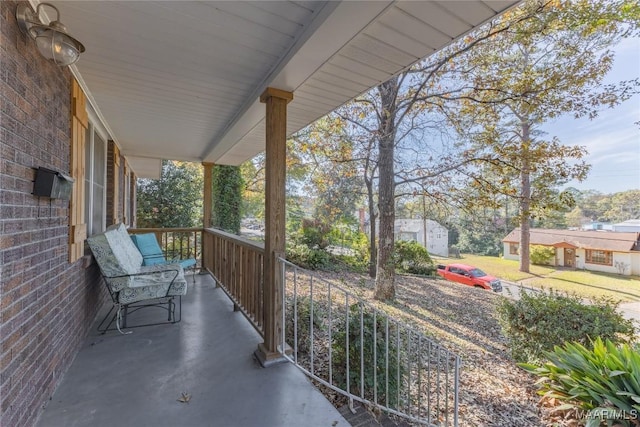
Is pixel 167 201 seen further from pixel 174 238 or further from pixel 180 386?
pixel 180 386

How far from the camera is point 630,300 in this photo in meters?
8.64

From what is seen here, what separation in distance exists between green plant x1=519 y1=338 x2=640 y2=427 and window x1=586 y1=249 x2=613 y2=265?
15738 millimetres

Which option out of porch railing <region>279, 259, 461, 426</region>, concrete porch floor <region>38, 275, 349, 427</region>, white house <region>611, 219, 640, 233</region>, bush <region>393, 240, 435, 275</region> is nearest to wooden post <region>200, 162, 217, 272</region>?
concrete porch floor <region>38, 275, 349, 427</region>

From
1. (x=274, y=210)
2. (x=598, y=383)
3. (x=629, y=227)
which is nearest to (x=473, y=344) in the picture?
(x=598, y=383)

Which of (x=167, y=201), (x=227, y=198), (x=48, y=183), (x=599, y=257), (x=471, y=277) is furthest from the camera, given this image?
(x=599, y=257)

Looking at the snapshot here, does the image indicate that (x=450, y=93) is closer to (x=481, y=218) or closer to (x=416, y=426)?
(x=481, y=218)

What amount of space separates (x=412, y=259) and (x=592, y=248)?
36.7 ft

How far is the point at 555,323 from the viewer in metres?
3.68

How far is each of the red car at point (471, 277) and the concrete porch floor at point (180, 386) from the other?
36.6 feet

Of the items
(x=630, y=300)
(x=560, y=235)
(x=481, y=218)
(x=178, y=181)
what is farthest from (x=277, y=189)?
(x=560, y=235)

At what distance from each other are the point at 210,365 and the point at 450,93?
23.4ft

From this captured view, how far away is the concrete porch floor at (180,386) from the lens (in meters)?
1.72

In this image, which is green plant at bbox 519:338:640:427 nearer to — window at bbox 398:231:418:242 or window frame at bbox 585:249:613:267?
window at bbox 398:231:418:242

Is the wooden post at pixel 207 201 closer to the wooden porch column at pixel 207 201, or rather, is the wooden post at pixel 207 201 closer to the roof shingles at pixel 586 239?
the wooden porch column at pixel 207 201
